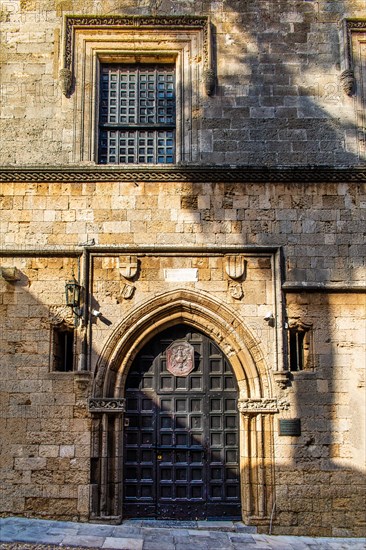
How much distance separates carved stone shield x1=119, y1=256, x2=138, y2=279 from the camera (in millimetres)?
8578

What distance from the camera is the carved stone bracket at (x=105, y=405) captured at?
823 cm

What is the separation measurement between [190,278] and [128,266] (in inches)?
36.4

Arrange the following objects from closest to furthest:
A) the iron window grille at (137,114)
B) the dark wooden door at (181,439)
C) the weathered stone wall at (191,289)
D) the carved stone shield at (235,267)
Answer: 1. the weathered stone wall at (191,289)
2. the dark wooden door at (181,439)
3. the carved stone shield at (235,267)
4. the iron window grille at (137,114)

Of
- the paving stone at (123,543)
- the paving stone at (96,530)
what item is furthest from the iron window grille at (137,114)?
the paving stone at (123,543)

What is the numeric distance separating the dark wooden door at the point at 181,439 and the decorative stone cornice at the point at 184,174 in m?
2.52

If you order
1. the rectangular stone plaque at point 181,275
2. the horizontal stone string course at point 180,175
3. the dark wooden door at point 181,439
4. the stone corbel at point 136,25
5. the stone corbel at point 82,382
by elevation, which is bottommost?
the dark wooden door at point 181,439

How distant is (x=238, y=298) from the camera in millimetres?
8586

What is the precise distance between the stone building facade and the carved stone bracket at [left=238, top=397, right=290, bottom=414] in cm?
3

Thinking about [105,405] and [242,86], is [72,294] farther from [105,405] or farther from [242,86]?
[242,86]

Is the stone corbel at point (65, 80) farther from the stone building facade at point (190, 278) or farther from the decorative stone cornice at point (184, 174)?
the decorative stone cornice at point (184, 174)

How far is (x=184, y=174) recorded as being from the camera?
886 cm

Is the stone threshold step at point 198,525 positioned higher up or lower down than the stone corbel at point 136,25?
lower down

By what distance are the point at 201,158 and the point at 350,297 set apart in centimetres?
308

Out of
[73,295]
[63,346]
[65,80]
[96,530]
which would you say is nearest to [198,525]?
[96,530]
